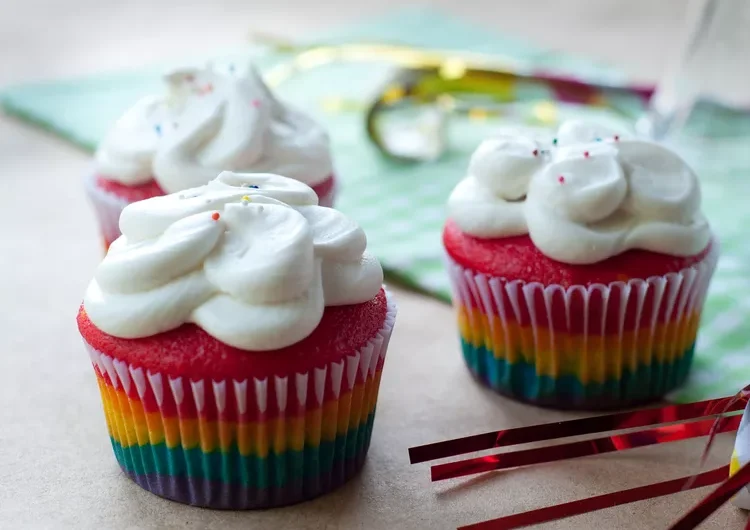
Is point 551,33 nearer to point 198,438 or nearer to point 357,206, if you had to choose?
point 357,206

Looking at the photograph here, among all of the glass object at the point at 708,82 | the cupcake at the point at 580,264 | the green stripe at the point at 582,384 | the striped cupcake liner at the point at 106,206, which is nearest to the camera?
the cupcake at the point at 580,264

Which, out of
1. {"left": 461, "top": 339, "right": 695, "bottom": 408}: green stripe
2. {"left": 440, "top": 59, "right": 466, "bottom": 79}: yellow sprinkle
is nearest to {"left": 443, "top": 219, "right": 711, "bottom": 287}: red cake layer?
{"left": 461, "top": 339, "right": 695, "bottom": 408}: green stripe

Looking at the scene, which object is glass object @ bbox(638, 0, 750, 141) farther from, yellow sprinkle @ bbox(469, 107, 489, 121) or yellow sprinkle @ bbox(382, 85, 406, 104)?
yellow sprinkle @ bbox(382, 85, 406, 104)

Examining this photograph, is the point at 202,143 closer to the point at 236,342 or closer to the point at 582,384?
the point at 236,342

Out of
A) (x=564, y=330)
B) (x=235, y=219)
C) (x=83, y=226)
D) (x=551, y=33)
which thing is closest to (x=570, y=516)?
(x=564, y=330)

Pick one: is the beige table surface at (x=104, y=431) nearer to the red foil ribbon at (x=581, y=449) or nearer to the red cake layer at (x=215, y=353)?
the red foil ribbon at (x=581, y=449)

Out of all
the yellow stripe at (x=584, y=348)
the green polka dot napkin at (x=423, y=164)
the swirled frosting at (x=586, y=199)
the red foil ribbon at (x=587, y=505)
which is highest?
the swirled frosting at (x=586, y=199)

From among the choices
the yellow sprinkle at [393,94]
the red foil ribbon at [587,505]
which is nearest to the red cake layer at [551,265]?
the red foil ribbon at [587,505]

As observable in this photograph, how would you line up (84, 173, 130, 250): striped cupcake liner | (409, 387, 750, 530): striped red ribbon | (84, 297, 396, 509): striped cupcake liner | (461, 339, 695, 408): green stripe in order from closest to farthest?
(84, 297, 396, 509): striped cupcake liner, (409, 387, 750, 530): striped red ribbon, (461, 339, 695, 408): green stripe, (84, 173, 130, 250): striped cupcake liner
